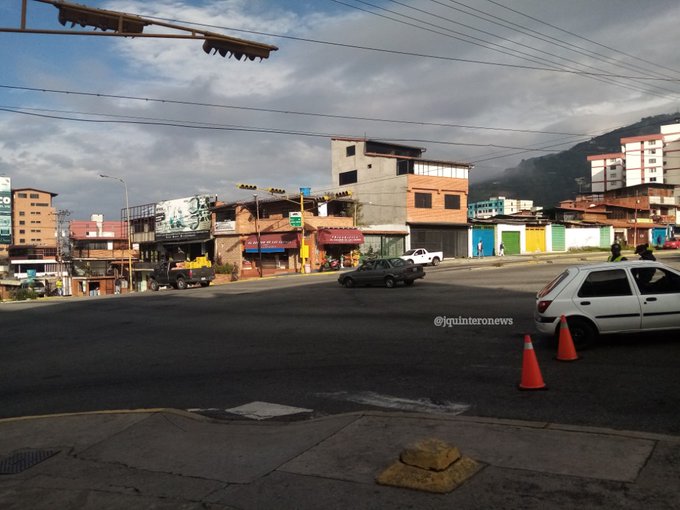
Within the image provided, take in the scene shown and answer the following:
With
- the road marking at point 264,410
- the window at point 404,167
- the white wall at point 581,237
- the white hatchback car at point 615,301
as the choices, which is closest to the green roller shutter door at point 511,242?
the white wall at point 581,237

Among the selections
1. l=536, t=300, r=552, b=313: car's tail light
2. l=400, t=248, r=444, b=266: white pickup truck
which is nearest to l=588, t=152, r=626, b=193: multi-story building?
l=400, t=248, r=444, b=266: white pickup truck

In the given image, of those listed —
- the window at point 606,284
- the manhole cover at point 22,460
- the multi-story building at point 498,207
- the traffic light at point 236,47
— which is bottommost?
the manhole cover at point 22,460

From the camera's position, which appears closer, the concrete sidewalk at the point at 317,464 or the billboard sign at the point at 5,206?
the concrete sidewalk at the point at 317,464

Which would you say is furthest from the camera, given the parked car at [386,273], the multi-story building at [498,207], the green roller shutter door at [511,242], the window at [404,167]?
the multi-story building at [498,207]

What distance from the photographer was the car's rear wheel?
913 cm

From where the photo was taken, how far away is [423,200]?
53.7m

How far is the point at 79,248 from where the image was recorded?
7950 centimetres

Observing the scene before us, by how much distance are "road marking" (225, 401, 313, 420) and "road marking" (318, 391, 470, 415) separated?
2.27 feet

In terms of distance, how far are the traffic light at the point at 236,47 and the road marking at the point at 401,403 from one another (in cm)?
597

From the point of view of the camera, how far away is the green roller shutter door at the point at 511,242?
57688 millimetres

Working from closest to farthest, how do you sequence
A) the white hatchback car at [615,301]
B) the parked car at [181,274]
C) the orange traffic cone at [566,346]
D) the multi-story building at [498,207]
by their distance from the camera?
the orange traffic cone at [566,346], the white hatchback car at [615,301], the parked car at [181,274], the multi-story building at [498,207]

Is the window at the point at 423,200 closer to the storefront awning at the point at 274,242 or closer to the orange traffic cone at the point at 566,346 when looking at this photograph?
the storefront awning at the point at 274,242

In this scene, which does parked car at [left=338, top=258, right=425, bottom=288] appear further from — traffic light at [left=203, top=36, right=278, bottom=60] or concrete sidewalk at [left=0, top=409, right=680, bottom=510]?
concrete sidewalk at [left=0, top=409, right=680, bottom=510]

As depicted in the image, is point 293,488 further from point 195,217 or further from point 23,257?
point 23,257
